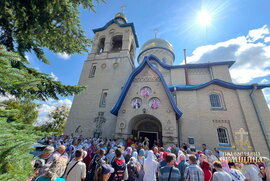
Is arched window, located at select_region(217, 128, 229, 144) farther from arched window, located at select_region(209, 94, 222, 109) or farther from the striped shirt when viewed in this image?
the striped shirt

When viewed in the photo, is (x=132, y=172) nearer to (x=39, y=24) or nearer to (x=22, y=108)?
(x=39, y=24)

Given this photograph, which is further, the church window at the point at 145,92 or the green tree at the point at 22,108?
the church window at the point at 145,92

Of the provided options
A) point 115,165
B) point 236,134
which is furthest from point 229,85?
point 115,165

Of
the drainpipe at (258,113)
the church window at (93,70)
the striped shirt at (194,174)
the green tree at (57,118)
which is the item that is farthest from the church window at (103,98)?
the green tree at (57,118)

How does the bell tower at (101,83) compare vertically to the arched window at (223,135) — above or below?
above

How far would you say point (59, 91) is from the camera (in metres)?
5.60

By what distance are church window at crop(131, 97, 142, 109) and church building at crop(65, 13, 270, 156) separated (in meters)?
0.10

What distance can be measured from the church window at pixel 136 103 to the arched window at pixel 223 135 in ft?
26.4

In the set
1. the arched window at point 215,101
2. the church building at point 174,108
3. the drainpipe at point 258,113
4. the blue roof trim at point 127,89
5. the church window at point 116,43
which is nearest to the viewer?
the drainpipe at point 258,113

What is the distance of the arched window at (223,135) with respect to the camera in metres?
10.8

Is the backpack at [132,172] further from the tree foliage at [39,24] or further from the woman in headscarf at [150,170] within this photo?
the tree foliage at [39,24]

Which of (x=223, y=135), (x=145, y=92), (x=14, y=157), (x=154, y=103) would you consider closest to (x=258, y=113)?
(x=223, y=135)

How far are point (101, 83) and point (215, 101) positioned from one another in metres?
14.3

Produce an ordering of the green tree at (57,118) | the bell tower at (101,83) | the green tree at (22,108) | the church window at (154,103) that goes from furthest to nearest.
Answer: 1. the green tree at (57,118)
2. the bell tower at (101,83)
3. the church window at (154,103)
4. the green tree at (22,108)
